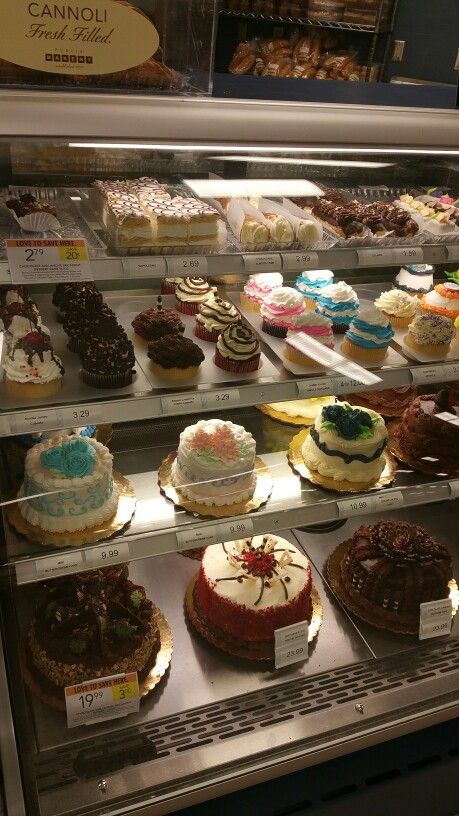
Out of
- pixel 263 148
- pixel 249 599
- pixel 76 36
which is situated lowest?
pixel 249 599

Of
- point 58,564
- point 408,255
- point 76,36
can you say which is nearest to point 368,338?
point 408,255

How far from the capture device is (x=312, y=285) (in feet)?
10.2

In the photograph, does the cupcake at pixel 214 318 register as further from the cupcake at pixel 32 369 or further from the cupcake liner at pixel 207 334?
the cupcake at pixel 32 369

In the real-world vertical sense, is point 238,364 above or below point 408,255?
below

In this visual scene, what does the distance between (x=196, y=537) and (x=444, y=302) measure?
1.78 metres

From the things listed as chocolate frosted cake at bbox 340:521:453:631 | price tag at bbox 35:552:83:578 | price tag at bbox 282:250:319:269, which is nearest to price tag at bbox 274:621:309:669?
chocolate frosted cake at bbox 340:521:453:631

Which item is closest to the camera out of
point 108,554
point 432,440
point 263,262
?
point 263,262

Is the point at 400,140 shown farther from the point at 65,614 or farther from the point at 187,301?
the point at 65,614

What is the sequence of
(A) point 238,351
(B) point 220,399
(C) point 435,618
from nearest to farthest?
(B) point 220,399, (A) point 238,351, (C) point 435,618

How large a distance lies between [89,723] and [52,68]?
194 cm

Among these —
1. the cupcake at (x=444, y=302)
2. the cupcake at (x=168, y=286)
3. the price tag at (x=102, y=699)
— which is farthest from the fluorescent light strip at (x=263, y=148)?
the price tag at (x=102, y=699)

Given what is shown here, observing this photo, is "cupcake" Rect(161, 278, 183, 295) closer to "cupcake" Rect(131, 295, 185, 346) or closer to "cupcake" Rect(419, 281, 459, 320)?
"cupcake" Rect(131, 295, 185, 346)

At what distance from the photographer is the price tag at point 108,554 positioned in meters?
2.17

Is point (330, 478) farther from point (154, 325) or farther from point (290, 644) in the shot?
point (154, 325)
